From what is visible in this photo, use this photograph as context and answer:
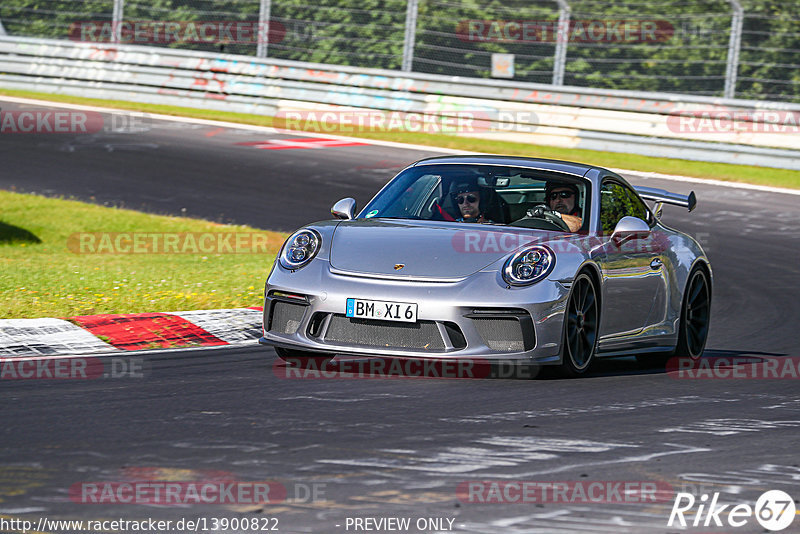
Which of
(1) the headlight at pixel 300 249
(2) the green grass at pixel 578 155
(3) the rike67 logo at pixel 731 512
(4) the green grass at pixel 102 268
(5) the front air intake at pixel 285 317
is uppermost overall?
(2) the green grass at pixel 578 155

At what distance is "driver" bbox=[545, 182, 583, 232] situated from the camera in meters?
8.23

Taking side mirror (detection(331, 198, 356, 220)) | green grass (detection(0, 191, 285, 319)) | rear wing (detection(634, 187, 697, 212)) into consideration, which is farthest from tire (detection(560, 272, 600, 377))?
green grass (detection(0, 191, 285, 319))

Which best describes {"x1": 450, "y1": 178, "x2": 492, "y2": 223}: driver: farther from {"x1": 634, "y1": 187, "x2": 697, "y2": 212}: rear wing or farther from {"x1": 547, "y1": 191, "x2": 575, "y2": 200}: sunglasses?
{"x1": 634, "y1": 187, "x2": 697, "y2": 212}: rear wing

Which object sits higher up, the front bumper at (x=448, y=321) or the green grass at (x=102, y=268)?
the front bumper at (x=448, y=321)

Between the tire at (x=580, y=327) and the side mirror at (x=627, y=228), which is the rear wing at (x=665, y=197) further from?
the tire at (x=580, y=327)

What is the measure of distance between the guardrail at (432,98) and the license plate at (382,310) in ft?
43.4

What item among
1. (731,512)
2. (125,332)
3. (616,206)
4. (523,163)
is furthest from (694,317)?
(731,512)

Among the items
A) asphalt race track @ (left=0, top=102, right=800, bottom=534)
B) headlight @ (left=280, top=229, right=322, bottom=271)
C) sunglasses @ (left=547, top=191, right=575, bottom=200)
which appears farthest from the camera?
sunglasses @ (left=547, top=191, right=575, bottom=200)

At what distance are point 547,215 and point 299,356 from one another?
1.71 metres

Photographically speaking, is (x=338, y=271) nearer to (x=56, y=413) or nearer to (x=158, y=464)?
(x=56, y=413)

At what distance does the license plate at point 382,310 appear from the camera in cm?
708

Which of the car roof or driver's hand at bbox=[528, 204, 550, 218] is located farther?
the car roof

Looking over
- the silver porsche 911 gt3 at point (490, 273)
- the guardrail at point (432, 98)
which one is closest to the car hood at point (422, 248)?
the silver porsche 911 gt3 at point (490, 273)

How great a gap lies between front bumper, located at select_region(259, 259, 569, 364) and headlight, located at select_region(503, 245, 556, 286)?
0.06 meters
